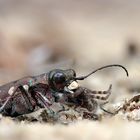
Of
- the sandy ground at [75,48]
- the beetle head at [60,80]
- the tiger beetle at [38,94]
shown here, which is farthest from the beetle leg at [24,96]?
the sandy ground at [75,48]

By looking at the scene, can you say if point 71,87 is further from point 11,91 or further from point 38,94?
point 11,91

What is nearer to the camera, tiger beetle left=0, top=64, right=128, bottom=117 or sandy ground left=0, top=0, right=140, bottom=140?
sandy ground left=0, top=0, right=140, bottom=140

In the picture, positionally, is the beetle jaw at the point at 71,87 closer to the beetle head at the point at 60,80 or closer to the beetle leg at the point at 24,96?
the beetle head at the point at 60,80

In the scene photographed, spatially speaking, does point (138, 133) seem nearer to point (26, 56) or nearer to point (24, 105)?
point (24, 105)

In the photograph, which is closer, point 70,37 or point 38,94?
point 38,94

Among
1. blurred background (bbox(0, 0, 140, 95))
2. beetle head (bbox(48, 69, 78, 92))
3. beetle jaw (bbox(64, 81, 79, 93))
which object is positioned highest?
beetle head (bbox(48, 69, 78, 92))

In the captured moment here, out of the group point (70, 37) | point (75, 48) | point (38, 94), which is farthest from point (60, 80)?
point (70, 37)

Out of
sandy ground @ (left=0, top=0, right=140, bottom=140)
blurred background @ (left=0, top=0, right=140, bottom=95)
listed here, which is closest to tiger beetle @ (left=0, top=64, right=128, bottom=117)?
sandy ground @ (left=0, top=0, right=140, bottom=140)

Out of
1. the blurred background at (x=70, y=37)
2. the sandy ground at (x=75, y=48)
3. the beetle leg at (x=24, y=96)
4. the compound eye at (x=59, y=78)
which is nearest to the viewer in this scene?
the sandy ground at (x=75, y=48)

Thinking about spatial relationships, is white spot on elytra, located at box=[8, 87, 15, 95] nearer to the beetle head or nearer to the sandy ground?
the beetle head
